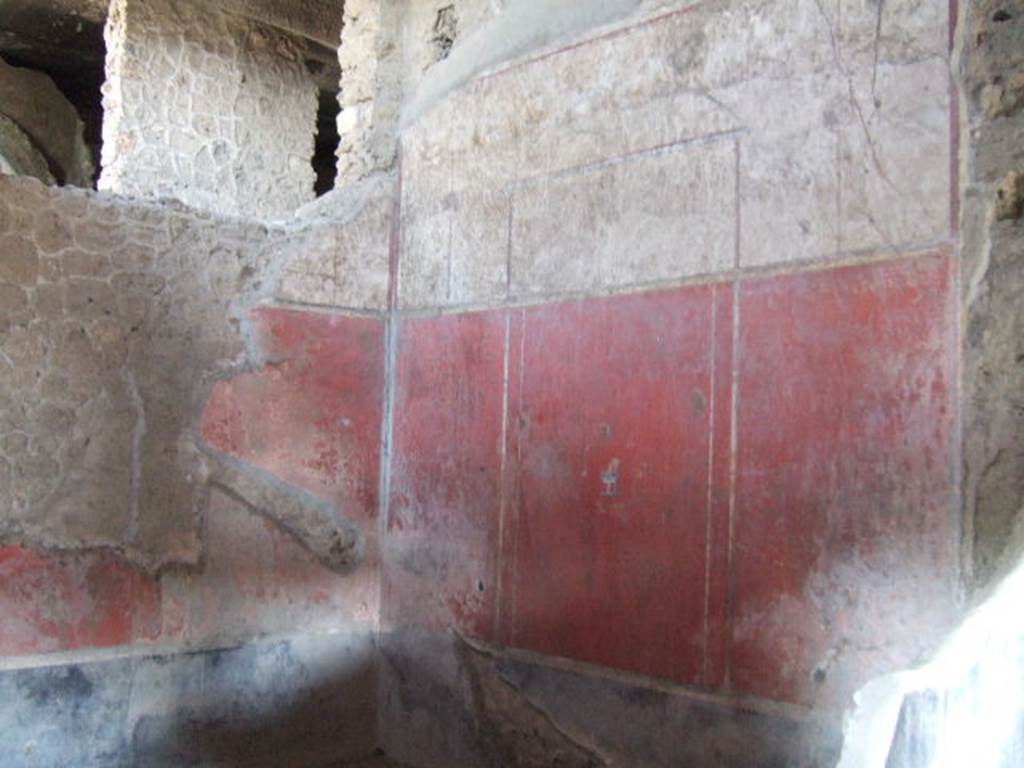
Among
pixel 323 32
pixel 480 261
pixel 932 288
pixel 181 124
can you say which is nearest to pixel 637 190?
pixel 480 261

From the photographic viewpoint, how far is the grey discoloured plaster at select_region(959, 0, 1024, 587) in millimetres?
1905

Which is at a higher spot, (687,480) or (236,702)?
(687,480)

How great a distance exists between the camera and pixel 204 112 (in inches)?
183

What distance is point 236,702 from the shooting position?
2.97 metres

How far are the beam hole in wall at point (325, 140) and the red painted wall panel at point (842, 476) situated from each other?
503cm

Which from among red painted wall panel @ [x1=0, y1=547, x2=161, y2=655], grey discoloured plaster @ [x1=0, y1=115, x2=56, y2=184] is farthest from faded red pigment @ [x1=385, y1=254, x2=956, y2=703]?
grey discoloured plaster @ [x1=0, y1=115, x2=56, y2=184]

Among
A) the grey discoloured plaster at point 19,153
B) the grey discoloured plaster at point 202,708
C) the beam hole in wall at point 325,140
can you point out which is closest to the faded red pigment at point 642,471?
the grey discoloured plaster at point 202,708

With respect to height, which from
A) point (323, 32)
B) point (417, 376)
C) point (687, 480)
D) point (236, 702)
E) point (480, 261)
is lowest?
point (236, 702)

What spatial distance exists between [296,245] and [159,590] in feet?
3.69

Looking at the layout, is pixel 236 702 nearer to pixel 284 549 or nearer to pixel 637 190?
pixel 284 549

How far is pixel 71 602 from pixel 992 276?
7.81 feet

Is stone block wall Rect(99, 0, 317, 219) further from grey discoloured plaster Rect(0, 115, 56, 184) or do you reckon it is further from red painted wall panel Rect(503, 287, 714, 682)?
grey discoloured plaster Rect(0, 115, 56, 184)

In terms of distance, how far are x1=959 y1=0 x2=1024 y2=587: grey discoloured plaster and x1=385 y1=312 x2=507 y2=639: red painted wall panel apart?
1378 mm

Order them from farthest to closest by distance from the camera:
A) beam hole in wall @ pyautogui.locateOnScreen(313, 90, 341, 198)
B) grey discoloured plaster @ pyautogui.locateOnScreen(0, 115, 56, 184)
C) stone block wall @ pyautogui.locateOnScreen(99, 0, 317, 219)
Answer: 1. beam hole in wall @ pyautogui.locateOnScreen(313, 90, 341, 198)
2. grey discoloured plaster @ pyautogui.locateOnScreen(0, 115, 56, 184)
3. stone block wall @ pyautogui.locateOnScreen(99, 0, 317, 219)
